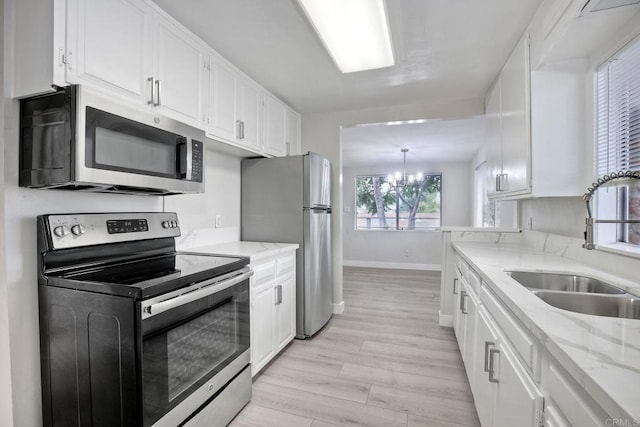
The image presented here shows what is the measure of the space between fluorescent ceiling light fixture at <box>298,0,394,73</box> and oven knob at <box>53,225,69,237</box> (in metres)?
1.62

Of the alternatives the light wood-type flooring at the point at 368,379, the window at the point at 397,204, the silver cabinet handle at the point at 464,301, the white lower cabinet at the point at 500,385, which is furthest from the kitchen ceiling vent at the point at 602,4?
the window at the point at 397,204

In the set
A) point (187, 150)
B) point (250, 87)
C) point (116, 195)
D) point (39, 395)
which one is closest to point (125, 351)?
point (39, 395)

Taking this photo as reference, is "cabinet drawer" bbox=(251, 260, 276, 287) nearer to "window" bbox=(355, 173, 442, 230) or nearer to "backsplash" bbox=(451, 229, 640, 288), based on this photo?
"backsplash" bbox=(451, 229, 640, 288)

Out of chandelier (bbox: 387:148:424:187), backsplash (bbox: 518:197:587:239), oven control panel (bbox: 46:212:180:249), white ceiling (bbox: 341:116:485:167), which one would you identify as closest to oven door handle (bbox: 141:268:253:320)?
oven control panel (bbox: 46:212:180:249)

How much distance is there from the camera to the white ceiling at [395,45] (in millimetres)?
1744

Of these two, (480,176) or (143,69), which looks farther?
(480,176)

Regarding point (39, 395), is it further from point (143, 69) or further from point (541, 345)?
point (541, 345)

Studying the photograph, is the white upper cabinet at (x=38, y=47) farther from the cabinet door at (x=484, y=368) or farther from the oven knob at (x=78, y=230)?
the cabinet door at (x=484, y=368)

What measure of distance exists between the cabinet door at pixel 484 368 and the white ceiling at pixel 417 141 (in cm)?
237

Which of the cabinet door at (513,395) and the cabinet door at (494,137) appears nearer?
the cabinet door at (513,395)

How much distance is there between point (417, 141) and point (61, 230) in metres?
4.51

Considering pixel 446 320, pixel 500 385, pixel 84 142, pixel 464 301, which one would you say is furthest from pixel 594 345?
pixel 446 320

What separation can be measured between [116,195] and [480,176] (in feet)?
18.7

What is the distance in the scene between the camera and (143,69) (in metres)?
1.61
